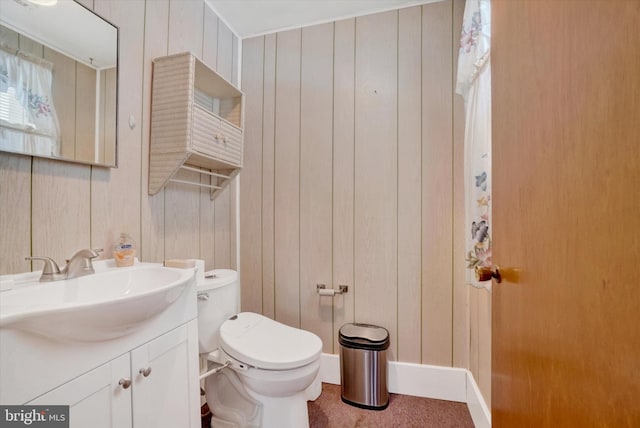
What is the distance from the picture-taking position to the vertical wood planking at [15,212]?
84 cm

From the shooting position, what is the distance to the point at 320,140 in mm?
1864

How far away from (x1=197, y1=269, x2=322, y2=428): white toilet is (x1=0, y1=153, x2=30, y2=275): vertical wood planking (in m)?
0.61

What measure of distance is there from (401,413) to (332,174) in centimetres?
145

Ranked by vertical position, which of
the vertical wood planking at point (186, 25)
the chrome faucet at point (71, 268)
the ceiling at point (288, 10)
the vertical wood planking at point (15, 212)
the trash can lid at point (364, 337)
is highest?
the ceiling at point (288, 10)

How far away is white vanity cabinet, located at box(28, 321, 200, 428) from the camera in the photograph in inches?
26.5

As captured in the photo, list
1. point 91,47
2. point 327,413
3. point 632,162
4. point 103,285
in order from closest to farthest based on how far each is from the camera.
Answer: point 632,162
point 103,285
point 91,47
point 327,413

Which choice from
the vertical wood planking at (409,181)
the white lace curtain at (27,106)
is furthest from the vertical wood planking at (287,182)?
the white lace curtain at (27,106)

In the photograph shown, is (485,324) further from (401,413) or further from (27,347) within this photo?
(27,347)

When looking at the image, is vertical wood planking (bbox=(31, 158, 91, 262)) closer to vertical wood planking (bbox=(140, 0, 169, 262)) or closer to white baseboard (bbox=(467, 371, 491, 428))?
vertical wood planking (bbox=(140, 0, 169, 262))

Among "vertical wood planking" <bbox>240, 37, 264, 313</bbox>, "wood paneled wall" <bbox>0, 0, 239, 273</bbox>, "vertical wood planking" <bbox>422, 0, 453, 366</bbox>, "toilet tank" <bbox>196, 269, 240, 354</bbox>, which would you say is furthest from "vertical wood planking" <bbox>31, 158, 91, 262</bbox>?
"vertical wood planking" <bbox>422, 0, 453, 366</bbox>

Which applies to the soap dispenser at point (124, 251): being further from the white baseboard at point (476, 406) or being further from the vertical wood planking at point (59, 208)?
the white baseboard at point (476, 406)

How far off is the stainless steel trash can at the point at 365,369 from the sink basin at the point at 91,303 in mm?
1069

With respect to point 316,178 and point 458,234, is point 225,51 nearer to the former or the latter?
point 316,178

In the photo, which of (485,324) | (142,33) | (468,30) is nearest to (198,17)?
(142,33)
